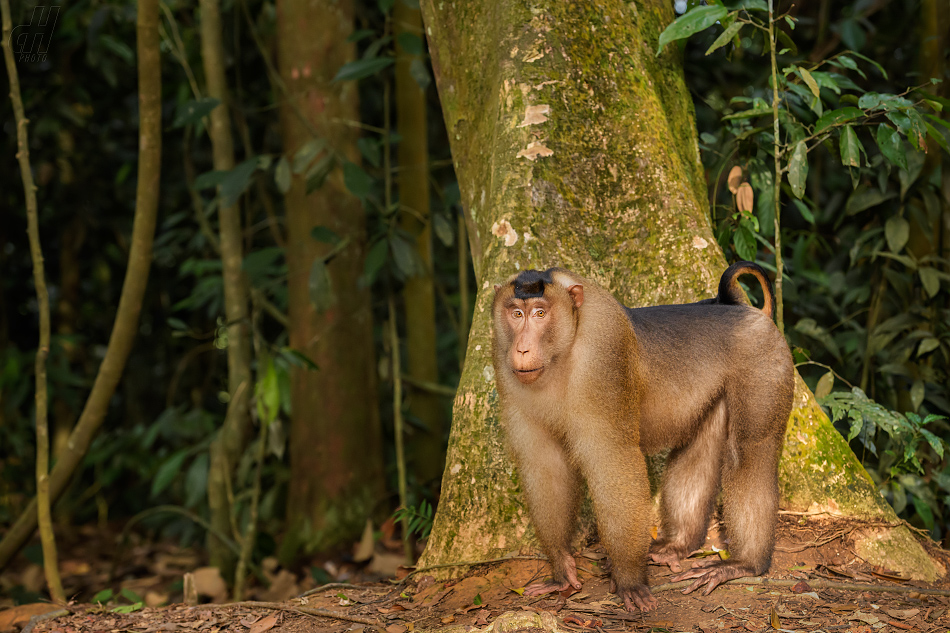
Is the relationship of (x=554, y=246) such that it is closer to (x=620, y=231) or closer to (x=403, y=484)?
(x=620, y=231)

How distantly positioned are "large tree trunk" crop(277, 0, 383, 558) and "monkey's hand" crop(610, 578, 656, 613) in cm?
342

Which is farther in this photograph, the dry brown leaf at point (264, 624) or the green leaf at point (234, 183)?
the green leaf at point (234, 183)

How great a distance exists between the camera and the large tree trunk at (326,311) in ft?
19.4

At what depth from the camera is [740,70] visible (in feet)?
Result: 24.0

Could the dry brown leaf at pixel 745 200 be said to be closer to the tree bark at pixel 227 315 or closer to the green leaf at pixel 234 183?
the green leaf at pixel 234 183

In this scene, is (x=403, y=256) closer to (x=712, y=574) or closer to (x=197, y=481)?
(x=197, y=481)

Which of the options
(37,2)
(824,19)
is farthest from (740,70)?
(37,2)

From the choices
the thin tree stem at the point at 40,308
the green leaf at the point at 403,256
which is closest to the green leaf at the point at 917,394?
the green leaf at the point at 403,256

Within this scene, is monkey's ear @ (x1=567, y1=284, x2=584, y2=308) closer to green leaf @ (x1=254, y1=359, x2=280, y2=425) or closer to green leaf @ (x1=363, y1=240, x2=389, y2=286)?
green leaf @ (x1=254, y1=359, x2=280, y2=425)

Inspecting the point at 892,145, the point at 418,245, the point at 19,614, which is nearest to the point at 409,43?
the point at 418,245

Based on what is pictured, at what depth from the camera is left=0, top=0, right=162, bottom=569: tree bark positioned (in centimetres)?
447

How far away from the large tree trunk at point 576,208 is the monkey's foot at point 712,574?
0.48 m

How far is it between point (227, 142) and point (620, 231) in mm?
3057

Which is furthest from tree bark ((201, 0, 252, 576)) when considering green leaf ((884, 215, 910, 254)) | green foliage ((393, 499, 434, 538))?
green leaf ((884, 215, 910, 254))
